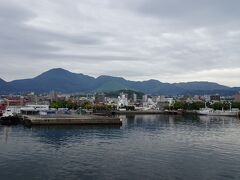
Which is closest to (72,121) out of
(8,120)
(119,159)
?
(8,120)

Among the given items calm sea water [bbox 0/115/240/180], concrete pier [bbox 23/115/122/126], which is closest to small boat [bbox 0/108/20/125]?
concrete pier [bbox 23/115/122/126]

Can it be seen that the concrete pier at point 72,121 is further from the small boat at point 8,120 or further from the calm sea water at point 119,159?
the calm sea water at point 119,159

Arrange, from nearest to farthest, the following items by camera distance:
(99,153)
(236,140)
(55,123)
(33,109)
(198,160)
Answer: (198,160) → (99,153) → (236,140) → (55,123) → (33,109)

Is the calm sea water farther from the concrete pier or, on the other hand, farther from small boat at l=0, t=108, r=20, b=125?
small boat at l=0, t=108, r=20, b=125

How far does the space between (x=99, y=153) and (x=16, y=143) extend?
1136 cm

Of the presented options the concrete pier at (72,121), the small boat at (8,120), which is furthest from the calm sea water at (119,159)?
the small boat at (8,120)

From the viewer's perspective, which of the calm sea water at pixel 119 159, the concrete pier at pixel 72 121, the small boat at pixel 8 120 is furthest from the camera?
the small boat at pixel 8 120

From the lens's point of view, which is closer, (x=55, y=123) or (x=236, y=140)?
(x=236, y=140)

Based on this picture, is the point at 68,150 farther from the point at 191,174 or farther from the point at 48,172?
the point at 191,174

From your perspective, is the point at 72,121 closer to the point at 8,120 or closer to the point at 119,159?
the point at 8,120

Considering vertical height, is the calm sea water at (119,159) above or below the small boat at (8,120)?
below

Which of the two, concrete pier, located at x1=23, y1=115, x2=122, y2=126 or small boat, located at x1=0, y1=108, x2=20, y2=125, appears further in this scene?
small boat, located at x1=0, y1=108, x2=20, y2=125

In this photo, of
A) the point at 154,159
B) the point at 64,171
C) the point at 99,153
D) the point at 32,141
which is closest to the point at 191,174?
the point at 154,159

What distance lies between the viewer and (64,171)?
26438 mm
